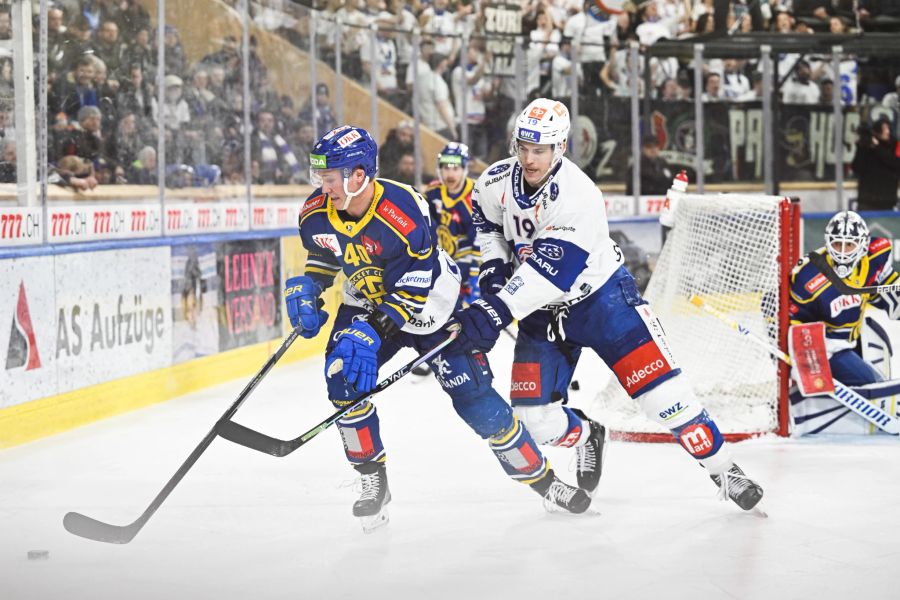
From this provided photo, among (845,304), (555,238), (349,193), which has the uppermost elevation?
(349,193)

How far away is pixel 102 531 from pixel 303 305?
80cm

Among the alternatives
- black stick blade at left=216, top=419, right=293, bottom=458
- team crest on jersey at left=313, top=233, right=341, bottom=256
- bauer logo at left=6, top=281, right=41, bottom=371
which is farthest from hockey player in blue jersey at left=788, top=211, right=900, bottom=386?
bauer logo at left=6, top=281, right=41, bottom=371

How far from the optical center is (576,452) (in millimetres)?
3883

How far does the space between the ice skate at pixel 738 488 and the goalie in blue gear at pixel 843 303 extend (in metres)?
1.42

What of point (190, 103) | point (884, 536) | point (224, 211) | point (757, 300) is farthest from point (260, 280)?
point (884, 536)

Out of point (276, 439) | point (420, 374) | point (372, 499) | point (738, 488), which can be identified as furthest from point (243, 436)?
point (420, 374)

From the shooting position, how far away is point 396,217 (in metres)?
3.35

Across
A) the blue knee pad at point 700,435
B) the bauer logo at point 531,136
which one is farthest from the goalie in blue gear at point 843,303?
the bauer logo at point 531,136

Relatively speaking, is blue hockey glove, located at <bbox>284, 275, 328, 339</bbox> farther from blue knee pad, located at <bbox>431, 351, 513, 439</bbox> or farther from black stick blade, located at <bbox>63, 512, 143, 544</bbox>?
black stick blade, located at <bbox>63, 512, 143, 544</bbox>

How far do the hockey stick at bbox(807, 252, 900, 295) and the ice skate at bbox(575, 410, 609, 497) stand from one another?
63.1 inches

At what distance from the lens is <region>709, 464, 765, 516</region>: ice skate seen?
3.60m

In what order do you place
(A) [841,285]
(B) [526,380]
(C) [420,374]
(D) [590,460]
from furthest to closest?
(C) [420,374] → (A) [841,285] → (D) [590,460] → (B) [526,380]

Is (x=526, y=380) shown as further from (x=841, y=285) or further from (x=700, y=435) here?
(x=841, y=285)

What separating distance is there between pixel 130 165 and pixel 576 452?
3196 mm
